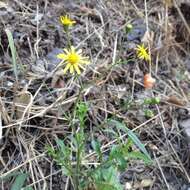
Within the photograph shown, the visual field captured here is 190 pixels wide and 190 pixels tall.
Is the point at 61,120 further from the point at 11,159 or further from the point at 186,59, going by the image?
the point at 186,59

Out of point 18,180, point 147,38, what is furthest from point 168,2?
point 18,180

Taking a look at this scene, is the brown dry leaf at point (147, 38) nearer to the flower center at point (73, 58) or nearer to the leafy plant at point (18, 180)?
the flower center at point (73, 58)

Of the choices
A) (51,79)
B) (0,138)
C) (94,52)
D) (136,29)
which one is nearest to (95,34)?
(94,52)

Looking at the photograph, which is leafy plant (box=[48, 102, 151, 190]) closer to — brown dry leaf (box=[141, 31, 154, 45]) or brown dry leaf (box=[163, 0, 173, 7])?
brown dry leaf (box=[141, 31, 154, 45])

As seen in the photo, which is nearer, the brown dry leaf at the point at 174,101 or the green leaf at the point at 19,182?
the green leaf at the point at 19,182

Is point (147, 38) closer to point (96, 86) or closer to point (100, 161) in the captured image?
point (96, 86)

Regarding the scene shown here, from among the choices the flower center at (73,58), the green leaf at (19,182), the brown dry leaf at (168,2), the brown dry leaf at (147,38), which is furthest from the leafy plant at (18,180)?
the brown dry leaf at (168,2)

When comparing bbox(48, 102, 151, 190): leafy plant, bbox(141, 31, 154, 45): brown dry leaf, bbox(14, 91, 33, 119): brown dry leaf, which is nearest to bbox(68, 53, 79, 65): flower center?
bbox(48, 102, 151, 190): leafy plant
